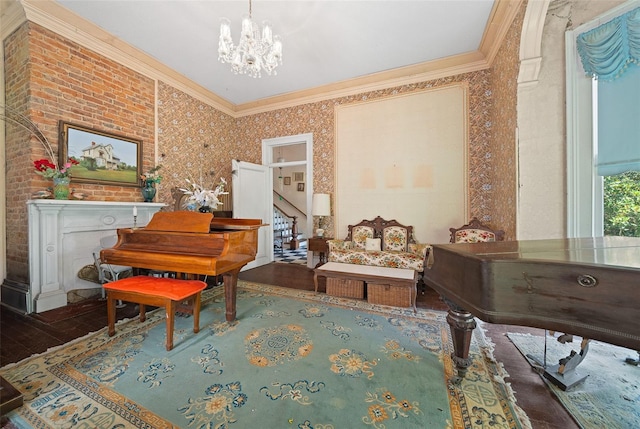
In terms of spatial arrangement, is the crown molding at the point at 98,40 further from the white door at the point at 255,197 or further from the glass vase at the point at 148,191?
the glass vase at the point at 148,191

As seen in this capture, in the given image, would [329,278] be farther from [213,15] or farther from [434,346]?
[213,15]

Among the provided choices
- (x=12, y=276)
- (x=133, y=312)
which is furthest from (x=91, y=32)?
(x=133, y=312)

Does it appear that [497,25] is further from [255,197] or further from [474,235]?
[255,197]

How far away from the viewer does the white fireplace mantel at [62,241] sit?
2.54m

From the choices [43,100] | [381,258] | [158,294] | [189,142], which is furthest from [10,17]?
[381,258]

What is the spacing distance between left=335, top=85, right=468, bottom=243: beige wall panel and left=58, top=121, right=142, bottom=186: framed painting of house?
10.8ft

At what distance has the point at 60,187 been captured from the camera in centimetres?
263

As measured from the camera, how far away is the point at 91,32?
2986 mm

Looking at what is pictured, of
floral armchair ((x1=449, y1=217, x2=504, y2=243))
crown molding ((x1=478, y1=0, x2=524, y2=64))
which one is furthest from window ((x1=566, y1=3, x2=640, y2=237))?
floral armchair ((x1=449, y1=217, x2=504, y2=243))

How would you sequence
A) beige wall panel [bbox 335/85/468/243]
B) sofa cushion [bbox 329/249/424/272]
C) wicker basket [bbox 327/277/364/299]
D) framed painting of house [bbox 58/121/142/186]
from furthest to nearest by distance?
beige wall panel [bbox 335/85/468/243], sofa cushion [bbox 329/249/424/272], wicker basket [bbox 327/277/364/299], framed painting of house [bbox 58/121/142/186]

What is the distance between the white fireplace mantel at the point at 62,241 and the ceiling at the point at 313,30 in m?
2.26

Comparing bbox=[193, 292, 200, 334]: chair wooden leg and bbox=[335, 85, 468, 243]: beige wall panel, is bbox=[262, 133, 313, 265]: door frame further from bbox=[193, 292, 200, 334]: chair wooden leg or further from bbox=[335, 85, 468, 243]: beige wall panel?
bbox=[193, 292, 200, 334]: chair wooden leg

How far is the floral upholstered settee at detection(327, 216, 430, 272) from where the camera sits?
10.7ft

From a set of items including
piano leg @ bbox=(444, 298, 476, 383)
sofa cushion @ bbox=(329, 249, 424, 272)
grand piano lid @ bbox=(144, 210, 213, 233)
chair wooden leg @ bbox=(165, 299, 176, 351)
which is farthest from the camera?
sofa cushion @ bbox=(329, 249, 424, 272)
